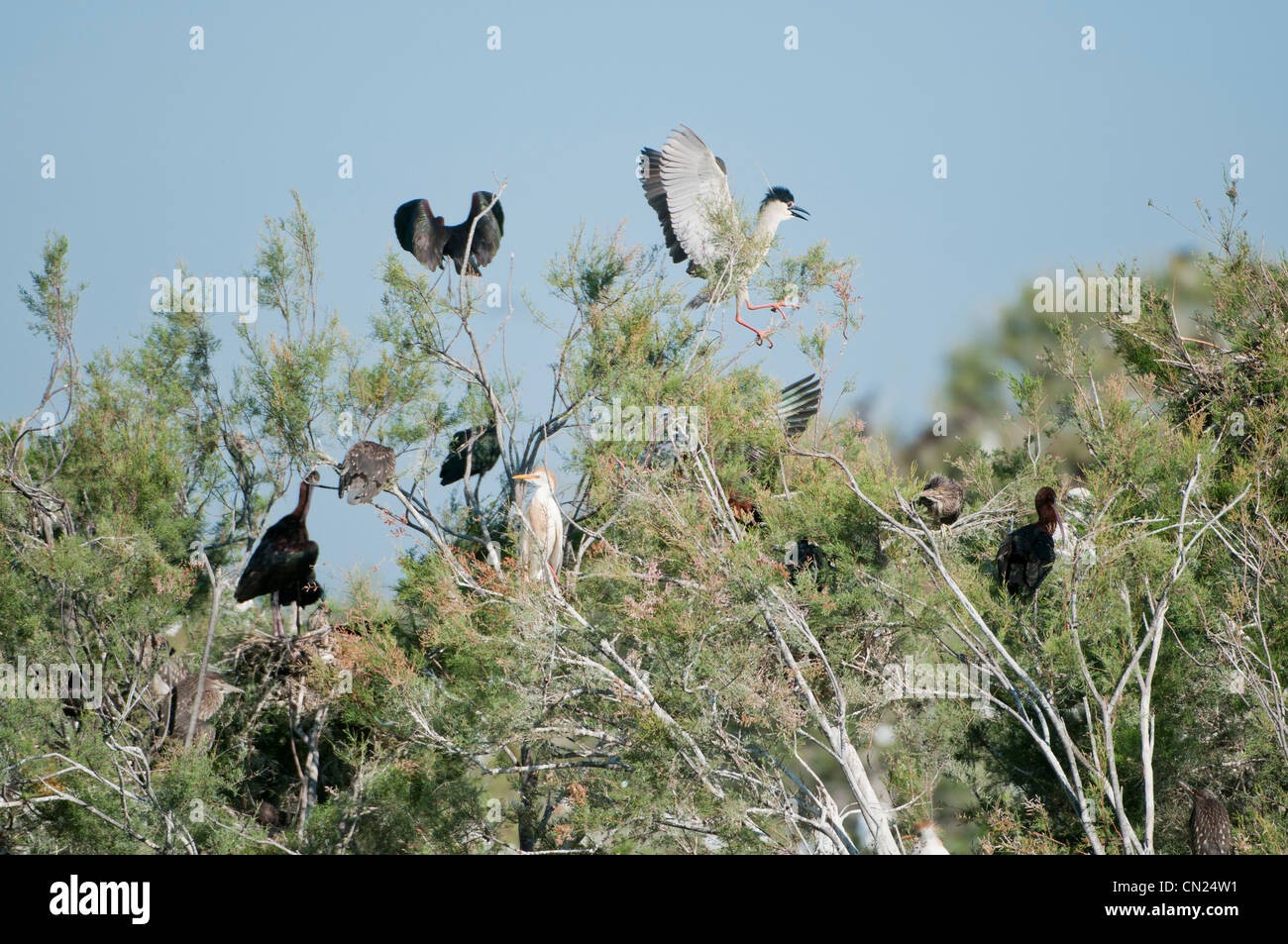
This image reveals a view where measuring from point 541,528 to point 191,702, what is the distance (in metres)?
2.67

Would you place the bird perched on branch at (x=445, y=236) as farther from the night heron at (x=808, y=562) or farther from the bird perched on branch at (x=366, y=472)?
the night heron at (x=808, y=562)

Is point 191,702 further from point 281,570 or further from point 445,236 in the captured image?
point 445,236

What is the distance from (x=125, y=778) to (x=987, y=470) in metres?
5.64

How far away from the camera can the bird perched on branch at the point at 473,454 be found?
10086mm

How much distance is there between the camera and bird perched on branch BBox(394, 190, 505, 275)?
983cm

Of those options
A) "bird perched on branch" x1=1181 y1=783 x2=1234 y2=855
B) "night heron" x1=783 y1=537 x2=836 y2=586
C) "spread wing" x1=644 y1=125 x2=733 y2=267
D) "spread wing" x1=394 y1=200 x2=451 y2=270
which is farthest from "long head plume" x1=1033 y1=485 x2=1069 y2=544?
"spread wing" x1=394 y1=200 x2=451 y2=270

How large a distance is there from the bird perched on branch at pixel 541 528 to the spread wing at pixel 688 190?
226 cm

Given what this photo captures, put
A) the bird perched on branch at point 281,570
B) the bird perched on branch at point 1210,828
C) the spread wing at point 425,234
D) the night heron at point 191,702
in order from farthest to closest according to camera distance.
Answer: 1. the spread wing at point 425,234
2. the bird perched on branch at point 281,570
3. the night heron at point 191,702
4. the bird perched on branch at point 1210,828

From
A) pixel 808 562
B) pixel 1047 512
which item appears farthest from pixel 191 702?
pixel 1047 512

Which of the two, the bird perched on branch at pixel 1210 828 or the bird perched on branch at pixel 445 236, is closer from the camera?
the bird perched on branch at pixel 1210 828

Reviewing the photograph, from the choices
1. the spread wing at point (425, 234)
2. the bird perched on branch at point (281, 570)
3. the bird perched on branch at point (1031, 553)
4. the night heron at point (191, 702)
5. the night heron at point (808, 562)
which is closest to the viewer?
the bird perched on branch at point (1031, 553)

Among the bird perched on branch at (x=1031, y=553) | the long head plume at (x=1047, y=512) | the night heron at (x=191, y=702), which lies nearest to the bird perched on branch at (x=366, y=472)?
the night heron at (x=191, y=702)

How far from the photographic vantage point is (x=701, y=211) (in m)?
10.0

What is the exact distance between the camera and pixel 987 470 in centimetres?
812
